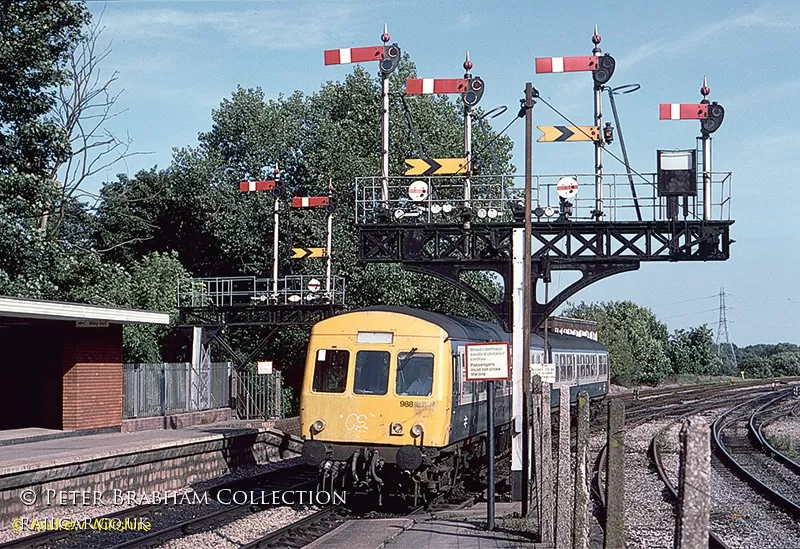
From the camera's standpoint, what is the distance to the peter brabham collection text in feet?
49.7

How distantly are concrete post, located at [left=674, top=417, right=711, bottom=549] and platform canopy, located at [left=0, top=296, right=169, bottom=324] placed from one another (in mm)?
14784

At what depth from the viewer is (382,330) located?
1580cm

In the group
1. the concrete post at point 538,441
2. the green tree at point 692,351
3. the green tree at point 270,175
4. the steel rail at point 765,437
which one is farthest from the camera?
the green tree at point 692,351

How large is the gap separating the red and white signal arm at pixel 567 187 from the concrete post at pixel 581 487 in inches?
388

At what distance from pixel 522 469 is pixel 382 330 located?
128 inches

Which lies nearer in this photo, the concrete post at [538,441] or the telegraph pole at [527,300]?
the concrete post at [538,441]

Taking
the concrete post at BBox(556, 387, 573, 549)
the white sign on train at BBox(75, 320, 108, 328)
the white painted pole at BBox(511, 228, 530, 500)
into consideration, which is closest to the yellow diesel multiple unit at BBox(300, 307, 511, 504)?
the white painted pole at BBox(511, 228, 530, 500)

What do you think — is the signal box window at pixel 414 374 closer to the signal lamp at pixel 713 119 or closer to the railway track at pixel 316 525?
the railway track at pixel 316 525

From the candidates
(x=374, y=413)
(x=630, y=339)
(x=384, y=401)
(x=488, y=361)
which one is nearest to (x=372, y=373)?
(x=384, y=401)

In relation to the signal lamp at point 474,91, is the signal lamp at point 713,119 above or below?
below

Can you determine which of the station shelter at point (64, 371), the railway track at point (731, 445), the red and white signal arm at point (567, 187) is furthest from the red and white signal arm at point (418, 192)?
the station shelter at point (64, 371)

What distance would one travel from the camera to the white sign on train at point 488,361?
13.0 meters

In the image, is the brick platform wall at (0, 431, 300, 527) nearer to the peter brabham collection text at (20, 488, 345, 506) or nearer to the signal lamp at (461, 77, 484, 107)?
→ the peter brabham collection text at (20, 488, 345, 506)

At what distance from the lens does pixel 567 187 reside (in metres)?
18.5
